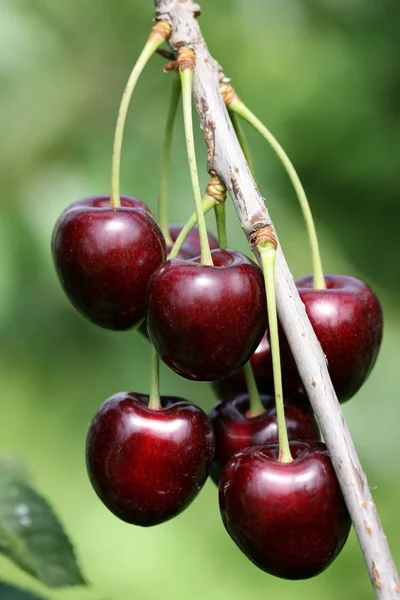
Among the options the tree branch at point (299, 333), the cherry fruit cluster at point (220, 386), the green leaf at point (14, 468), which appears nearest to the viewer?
the tree branch at point (299, 333)

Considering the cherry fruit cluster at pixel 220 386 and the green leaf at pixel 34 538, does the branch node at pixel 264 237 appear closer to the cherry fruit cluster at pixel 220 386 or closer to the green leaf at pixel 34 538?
the cherry fruit cluster at pixel 220 386

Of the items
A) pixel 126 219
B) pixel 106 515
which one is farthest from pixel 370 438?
pixel 126 219

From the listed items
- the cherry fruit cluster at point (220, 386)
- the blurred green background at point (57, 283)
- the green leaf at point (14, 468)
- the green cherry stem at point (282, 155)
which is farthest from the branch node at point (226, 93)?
the blurred green background at point (57, 283)

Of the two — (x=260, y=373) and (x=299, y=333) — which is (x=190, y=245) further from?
(x=299, y=333)

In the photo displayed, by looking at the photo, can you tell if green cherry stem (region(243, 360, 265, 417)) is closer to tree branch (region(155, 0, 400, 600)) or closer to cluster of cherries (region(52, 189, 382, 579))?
cluster of cherries (region(52, 189, 382, 579))

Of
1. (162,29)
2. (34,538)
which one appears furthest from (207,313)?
(162,29)

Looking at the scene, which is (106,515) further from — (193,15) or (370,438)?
(193,15)

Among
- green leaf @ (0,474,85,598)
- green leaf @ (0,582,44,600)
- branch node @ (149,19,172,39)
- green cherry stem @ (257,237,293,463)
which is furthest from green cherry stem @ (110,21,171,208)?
green leaf @ (0,582,44,600)
